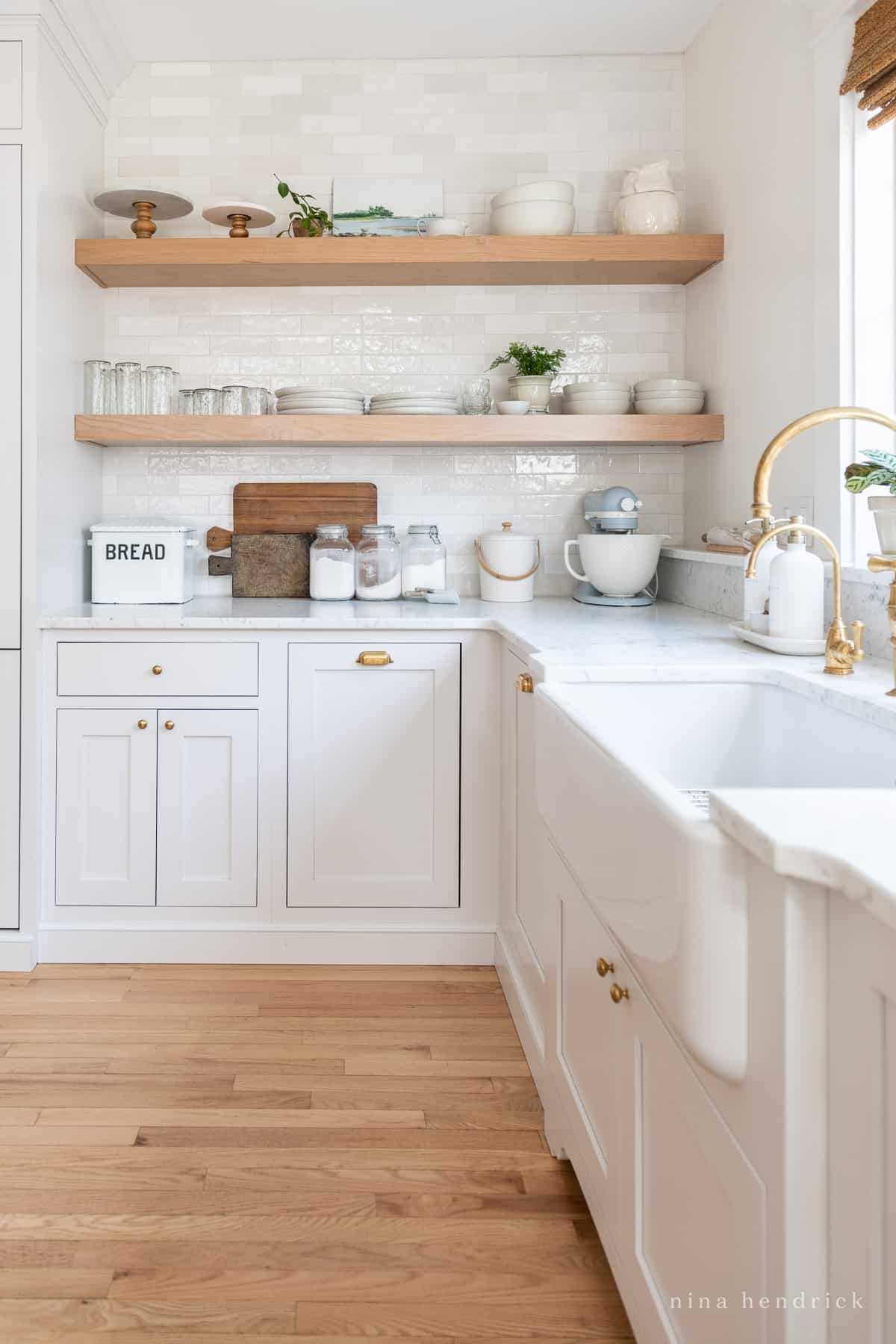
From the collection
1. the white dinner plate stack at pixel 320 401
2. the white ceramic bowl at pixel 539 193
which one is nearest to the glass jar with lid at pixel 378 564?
the white dinner plate stack at pixel 320 401

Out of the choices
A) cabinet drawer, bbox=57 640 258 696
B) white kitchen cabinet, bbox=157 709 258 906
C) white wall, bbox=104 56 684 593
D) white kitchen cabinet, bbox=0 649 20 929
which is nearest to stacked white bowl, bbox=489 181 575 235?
white wall, bbox=104 56 684 593

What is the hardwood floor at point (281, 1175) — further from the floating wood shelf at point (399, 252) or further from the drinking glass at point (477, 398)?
the floating wood shelf at point (399, 252)

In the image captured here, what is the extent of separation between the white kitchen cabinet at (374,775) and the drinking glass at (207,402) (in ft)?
3.10

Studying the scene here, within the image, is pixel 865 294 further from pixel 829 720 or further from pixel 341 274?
pixel 341 274

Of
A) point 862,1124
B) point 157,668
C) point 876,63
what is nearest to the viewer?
point 862,1124

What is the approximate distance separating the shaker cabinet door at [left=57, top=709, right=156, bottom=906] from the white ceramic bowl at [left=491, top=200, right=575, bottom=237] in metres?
1.81

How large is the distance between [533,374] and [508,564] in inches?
24.0

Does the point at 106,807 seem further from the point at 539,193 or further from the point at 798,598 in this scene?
the point at 539,193

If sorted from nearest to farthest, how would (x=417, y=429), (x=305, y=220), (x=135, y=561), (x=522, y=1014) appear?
(x=522, y=1014) < (x=135, y=561) < (x=417, y=429) < (x=305, y=220)

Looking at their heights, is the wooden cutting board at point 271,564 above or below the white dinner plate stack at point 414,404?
below

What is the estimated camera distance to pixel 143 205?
333 centimetres

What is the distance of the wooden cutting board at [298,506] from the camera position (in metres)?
3.60

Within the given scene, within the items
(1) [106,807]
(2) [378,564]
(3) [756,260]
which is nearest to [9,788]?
(1) [106,807]

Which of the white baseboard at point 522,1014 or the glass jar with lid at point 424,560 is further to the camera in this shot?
the glass jar with lid at point 424,560
